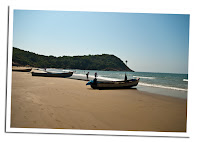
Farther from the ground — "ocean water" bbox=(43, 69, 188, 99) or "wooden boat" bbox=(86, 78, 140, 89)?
"wooden boat" bbox=(86, 78, 140, 89)

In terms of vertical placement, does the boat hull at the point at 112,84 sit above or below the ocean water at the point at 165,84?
above

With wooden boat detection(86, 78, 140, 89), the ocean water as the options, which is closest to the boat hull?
wooden boat detection(86, 78, 140, 89)

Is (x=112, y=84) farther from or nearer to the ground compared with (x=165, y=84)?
farther from the ground

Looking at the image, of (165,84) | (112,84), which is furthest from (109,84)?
(165,84)

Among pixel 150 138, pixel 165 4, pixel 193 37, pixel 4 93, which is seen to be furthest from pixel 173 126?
pixel 4 93

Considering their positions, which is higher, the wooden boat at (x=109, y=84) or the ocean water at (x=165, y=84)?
the wooden boat at (x=109, y=84)

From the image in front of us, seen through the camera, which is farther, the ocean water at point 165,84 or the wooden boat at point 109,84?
the ocean water at point 165,84

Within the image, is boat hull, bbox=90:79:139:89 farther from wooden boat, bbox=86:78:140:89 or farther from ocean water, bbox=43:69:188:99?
ocean water, bbox=43:69:188:99

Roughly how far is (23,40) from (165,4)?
3.98m

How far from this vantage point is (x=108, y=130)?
7.82ft

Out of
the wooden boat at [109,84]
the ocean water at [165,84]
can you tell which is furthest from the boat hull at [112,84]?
the ocean water at [165,84]

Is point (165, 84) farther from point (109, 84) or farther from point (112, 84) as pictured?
point (109, 84)

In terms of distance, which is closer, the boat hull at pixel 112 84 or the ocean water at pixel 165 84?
the boat hull at pixel 112 84

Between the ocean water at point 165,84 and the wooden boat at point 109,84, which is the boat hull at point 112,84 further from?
the ocean water at point 165,84
